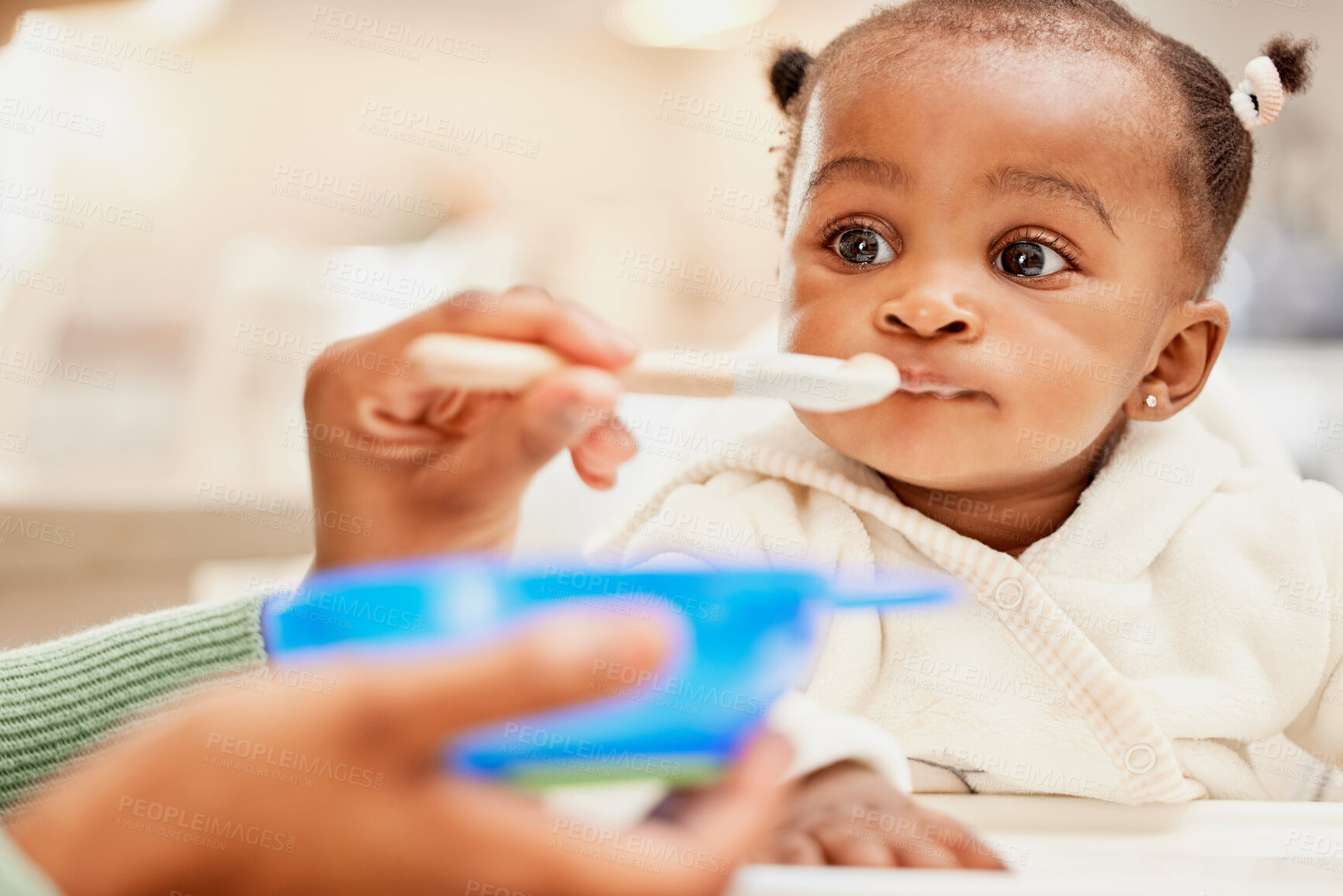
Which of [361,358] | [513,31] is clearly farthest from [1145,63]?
[513,31]

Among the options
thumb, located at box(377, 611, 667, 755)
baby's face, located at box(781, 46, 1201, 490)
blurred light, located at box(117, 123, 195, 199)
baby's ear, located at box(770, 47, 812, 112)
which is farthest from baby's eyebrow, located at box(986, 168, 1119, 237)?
blurred light, located at box(117, 123, 195, 199)

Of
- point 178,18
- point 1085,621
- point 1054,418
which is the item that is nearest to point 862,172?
point 1054,418

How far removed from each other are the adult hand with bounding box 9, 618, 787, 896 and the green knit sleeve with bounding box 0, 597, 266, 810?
21 centimetres

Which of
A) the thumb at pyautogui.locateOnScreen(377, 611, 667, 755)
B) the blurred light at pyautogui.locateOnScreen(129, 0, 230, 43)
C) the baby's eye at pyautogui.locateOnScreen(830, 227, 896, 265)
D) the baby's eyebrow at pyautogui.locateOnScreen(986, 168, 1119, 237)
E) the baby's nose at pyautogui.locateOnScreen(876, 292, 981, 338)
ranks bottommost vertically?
the baby's nose at pyautogui.locateOnScreen(876, 292, 981, 338)

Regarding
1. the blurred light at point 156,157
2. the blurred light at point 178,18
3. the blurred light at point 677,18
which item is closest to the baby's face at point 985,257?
the blurred light at point 677,18

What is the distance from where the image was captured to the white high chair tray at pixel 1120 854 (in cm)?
24

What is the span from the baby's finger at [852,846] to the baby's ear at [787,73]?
57cm

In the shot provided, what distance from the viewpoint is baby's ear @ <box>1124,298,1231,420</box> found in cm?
66

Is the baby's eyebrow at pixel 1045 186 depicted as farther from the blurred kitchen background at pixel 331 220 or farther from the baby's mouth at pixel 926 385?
the blurred kitchen background at pixel 331 220

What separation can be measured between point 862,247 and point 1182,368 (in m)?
0.25

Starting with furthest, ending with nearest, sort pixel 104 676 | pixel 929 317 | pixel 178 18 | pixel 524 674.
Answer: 1. pixel 178 18
2. pixel 929 317
3. pixel 104 676
4. pixel 524 674

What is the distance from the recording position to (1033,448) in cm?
57

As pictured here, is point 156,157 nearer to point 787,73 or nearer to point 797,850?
point 787,73

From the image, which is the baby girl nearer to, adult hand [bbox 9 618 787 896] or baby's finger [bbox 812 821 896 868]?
baby's finger [bbox 812 821 896 868]
